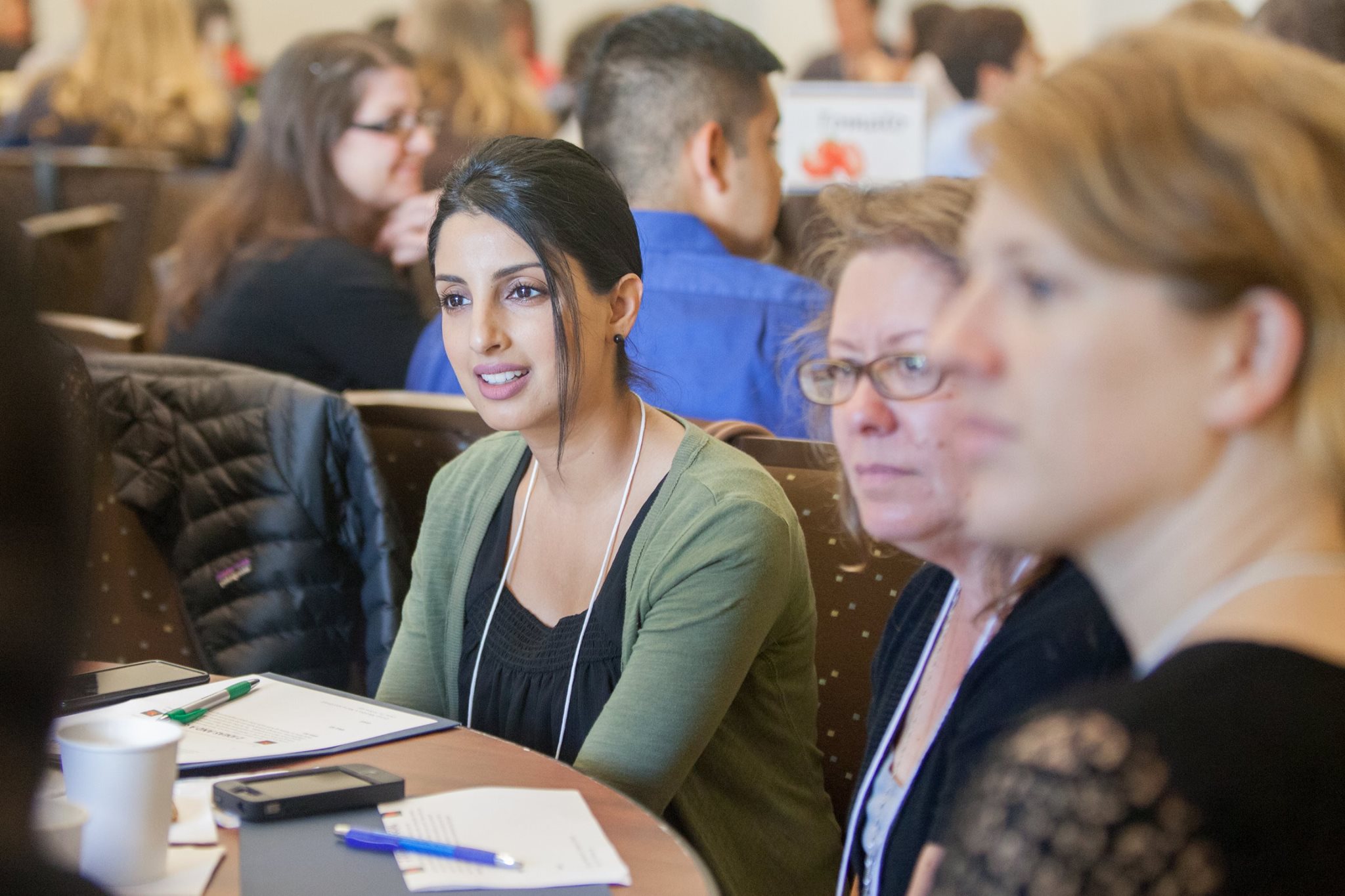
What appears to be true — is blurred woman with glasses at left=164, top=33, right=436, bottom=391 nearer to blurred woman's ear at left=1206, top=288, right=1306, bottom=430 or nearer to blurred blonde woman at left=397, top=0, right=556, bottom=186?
blurred blonde woman at left=397, top=0, right=556, bottom=186

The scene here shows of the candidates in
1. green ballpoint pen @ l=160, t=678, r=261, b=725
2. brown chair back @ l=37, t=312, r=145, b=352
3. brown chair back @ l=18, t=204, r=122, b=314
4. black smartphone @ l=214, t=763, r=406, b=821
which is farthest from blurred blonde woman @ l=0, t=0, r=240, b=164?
black smartphone @ l=214, t=763, r=406, b=821

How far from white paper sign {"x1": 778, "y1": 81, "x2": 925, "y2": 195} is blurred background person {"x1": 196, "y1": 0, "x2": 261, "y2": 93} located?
214 inches

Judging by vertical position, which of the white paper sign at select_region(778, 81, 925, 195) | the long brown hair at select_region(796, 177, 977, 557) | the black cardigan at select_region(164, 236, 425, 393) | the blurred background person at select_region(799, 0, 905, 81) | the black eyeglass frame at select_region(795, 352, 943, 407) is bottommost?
the black cardigan at select_region(164, 236, 425, 393)

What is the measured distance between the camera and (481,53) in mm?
5180

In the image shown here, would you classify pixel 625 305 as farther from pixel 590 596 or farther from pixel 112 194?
pixel 112 194

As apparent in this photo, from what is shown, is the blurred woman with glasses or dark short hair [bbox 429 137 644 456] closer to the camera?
dark short hair [bbox 429 137 644 456]

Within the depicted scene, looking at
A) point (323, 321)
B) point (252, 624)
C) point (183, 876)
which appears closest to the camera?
point (183, 876)

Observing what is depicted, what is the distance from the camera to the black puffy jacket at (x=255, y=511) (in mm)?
2338

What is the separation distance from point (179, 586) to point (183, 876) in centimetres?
131

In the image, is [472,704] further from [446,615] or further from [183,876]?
[183,876]

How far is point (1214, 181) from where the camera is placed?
770mm

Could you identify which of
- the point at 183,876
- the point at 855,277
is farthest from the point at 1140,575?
the point at 183,876

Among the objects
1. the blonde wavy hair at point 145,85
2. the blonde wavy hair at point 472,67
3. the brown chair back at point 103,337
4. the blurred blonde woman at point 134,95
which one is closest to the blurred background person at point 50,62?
the blurred blonde woman at point 134,95

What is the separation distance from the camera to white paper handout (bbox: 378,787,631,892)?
1.15m
